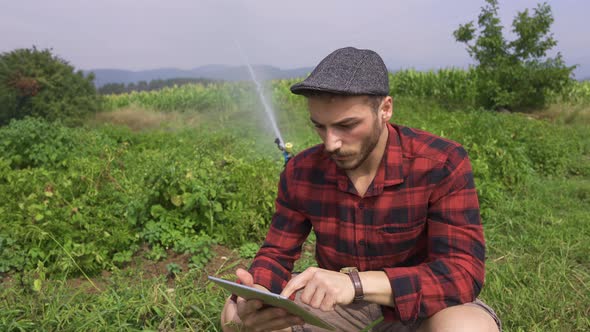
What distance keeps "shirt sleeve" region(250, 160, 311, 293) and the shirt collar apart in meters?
0.20

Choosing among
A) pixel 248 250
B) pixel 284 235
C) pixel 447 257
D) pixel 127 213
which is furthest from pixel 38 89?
pixel 447 257

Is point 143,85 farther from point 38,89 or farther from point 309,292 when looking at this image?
point 309,292

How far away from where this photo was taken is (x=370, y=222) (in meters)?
1.91

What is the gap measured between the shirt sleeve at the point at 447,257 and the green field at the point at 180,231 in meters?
1.03

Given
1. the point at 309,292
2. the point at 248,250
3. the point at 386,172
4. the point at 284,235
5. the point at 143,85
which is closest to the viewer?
the point at 309,292

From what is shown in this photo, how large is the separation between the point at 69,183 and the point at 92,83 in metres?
10.2

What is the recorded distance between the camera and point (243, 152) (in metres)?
6.64

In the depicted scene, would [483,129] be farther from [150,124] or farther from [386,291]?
[150,124]

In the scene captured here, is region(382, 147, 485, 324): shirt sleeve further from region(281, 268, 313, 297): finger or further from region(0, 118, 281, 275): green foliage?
region(0, 118, 281, 275): green foliage

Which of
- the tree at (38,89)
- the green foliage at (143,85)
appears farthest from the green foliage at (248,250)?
the green foliage at (143,85)

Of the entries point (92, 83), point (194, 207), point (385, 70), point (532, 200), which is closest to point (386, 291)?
point (385, 70)

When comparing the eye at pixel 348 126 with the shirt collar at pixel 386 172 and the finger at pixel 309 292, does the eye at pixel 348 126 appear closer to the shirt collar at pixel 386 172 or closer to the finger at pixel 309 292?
the shirt collar at pixel 386 172

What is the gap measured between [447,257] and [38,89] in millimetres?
12059

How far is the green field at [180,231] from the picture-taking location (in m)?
2.66
